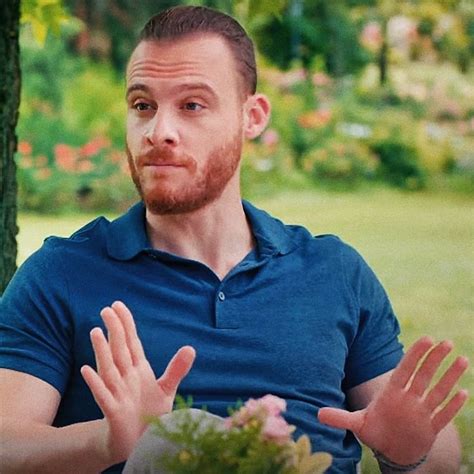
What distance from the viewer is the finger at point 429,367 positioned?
64.7 inches

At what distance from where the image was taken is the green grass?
6.20 metres

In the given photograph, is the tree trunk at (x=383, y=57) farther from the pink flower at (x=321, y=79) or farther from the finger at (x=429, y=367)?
the finger at (x=429, y=367)

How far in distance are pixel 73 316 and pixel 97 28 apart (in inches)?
226

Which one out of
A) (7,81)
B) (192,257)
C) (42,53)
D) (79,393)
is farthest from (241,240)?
(42,53)

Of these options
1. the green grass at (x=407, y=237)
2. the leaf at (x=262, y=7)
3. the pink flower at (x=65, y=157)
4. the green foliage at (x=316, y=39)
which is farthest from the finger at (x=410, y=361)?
the green foliage at (x=316, y=39)

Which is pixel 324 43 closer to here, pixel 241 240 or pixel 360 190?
pixel 360 190

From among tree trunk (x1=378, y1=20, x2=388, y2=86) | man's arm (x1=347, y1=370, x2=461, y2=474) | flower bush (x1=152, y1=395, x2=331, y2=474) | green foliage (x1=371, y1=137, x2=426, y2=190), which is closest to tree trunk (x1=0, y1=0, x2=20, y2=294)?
man's arm (x1=347, y1=370, x2=461, y2=474)

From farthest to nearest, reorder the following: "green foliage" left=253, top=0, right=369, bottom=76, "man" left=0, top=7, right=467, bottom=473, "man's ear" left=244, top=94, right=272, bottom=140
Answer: "green foliage" left=253, top=0, right=369, bottom=76, "man's ear" left=244, top=94, right=272, bottom=140, "man" left=0, top=7, right=467, bottom=473

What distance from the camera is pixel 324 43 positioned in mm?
7629

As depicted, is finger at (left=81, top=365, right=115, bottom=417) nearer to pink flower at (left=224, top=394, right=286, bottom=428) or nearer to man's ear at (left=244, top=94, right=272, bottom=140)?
pink flower at (left=224, top=394, right=286, bottom=428)

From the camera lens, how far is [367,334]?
2012mm

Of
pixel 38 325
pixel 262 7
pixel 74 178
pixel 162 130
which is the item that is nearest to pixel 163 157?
pixel 162 130

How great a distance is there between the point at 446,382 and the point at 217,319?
364 mm

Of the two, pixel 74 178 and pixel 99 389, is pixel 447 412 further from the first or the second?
pixel 74 178
